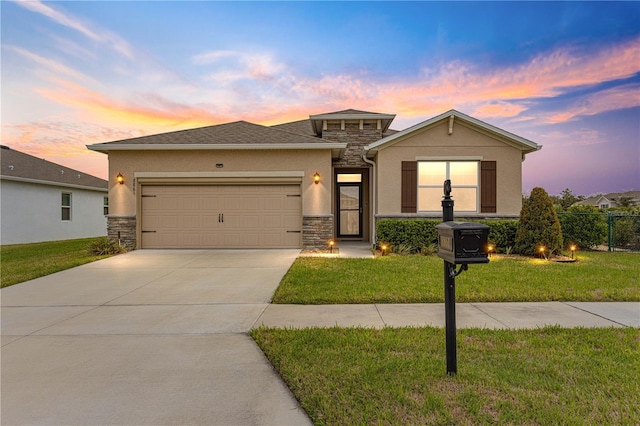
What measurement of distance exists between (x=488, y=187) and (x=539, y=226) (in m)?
2.11

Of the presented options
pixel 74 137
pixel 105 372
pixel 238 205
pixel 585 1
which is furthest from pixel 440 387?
pixel 74 137

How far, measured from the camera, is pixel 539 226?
9.16 m

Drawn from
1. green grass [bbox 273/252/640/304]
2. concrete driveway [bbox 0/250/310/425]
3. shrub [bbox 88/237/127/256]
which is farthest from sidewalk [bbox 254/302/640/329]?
shrub [bbox 88/237/127/256]

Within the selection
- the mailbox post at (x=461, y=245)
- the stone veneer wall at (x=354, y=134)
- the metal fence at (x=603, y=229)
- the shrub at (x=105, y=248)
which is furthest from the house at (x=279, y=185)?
the mailbox post at (x=461, y=245)

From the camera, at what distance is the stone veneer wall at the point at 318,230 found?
1076cm

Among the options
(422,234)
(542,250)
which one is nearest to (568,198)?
(542,250)

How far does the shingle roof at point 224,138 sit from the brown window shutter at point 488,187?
5.53m

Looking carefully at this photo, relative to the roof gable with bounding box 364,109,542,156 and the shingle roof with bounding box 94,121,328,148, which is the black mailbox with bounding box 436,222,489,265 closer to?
the shingle roof with bounding box 94,121,328,148

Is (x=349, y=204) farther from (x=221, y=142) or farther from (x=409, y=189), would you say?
(x=221, y=142)

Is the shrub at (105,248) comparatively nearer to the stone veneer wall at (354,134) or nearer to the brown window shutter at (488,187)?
the stone veneer wall at (354,134)

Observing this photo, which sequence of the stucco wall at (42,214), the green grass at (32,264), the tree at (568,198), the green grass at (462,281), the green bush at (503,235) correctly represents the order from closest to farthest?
the green grass at (462,281)
the green grass at (32,264)
the green bush at (503,235)
the stucco wall at (42,214)
the tree at (568,198)

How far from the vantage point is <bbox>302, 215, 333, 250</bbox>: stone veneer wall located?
35.3 ft

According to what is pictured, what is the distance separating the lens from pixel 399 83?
14.5m

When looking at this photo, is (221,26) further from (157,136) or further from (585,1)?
(585,1)
